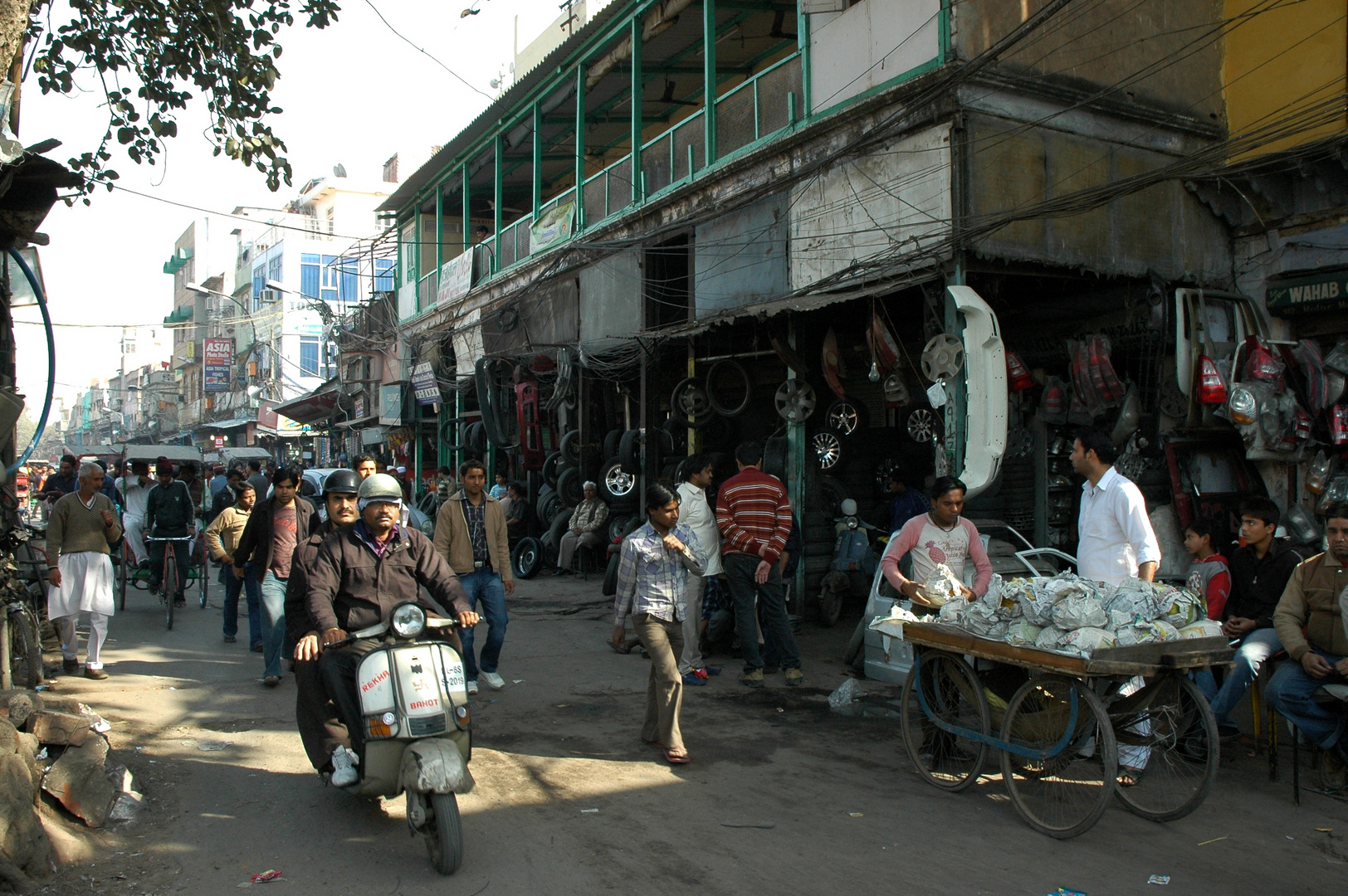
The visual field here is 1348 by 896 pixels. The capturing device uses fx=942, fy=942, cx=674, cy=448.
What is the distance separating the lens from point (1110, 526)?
5371 mm

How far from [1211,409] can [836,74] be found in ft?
17.5

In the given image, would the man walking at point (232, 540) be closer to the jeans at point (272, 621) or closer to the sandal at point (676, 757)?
the jeans at point (272, 621)

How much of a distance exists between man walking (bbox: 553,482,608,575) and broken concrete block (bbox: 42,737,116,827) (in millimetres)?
9396

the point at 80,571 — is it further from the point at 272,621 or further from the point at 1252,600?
the point at 1252,600

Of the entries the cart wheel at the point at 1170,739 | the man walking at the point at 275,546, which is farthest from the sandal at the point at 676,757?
the man walking at the point at 275,546

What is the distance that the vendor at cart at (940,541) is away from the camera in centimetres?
588

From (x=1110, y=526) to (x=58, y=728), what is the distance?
5640 millimetres

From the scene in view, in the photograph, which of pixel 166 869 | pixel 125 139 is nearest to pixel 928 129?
pixel 125 139

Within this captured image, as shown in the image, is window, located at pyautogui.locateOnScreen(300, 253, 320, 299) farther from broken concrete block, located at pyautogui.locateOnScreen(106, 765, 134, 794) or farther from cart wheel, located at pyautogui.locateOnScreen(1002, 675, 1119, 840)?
cart wheel, located at pyautogui.locateOnScreen(1002, 675, 1119, 840)

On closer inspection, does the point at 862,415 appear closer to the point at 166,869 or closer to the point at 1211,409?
the point at 1211,409

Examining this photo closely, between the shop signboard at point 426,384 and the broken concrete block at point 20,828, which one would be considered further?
the shop signboard at point 426,384

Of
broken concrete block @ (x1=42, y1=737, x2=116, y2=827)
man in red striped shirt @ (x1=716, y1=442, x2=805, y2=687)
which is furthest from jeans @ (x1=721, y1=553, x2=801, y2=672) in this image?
broken concrete block @ (x1=42, y1=737, x2=116, y2=827)

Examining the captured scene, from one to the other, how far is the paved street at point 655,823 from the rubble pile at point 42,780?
14 cm

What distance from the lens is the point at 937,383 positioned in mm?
9023
